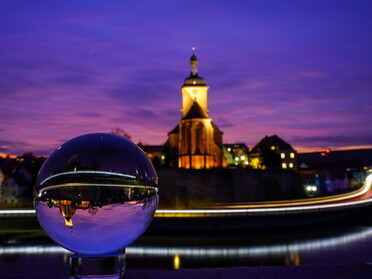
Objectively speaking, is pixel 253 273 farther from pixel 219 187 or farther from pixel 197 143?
pixel 197 143

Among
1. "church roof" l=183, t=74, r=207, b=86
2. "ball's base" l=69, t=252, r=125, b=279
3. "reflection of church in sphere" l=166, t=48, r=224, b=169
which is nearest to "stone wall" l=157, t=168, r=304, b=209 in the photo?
"reflection of church in sphere" l=166, t=48, r=224, b=169

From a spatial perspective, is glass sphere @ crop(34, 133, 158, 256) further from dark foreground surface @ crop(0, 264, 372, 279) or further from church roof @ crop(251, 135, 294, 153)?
church roof @ crop(251, 135, 294, 153)

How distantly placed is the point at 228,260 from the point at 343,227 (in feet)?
56.8

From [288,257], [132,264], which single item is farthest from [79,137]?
[288,257]

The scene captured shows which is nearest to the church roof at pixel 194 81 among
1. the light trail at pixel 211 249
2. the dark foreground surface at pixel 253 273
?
the light trail at pixel 211 249

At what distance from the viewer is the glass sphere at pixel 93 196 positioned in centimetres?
395

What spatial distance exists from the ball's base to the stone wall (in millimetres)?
36399

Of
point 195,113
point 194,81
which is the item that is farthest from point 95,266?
point 194,81

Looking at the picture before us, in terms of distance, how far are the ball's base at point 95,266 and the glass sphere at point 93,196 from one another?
0.14 metres

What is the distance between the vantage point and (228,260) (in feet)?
71.8

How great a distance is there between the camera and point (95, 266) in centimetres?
437

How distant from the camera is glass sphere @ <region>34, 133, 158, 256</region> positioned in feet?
12.9

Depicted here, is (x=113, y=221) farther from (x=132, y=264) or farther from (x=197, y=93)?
(x=197, y=93)

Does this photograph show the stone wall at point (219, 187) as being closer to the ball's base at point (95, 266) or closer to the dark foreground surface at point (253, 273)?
the dark foreground surface at point (253, 273)
